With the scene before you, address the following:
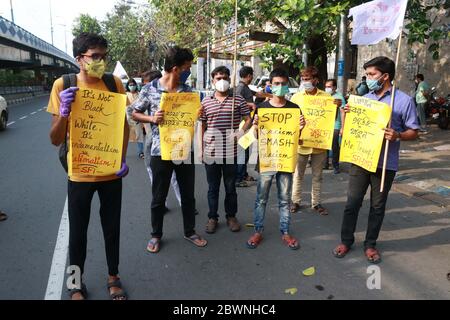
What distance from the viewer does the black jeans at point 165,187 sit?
387cm

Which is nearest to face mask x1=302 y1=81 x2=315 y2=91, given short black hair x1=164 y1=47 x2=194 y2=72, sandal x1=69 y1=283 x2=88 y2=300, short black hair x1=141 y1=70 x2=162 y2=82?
short black hair x1=164 y1=47 x2=194 y2=72

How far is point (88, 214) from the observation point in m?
3.05

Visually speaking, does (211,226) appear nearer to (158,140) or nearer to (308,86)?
(158,140)

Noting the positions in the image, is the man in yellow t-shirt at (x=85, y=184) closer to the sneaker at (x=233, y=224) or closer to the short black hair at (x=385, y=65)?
the sneaker at (x=233, y=224)

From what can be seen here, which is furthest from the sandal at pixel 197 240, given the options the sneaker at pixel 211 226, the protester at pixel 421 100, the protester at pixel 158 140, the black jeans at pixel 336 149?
the protester at pixel 421 100

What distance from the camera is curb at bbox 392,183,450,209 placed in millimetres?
5559

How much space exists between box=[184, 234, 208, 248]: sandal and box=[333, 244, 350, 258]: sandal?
1356mm

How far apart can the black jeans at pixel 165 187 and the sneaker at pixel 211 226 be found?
35 cm

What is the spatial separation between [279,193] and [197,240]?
1.02m

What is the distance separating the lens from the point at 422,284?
337 cm

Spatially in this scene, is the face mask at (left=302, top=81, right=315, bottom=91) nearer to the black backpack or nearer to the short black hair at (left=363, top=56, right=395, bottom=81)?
the short black hair at (left=363, top=56, right=395, bottom=81)
